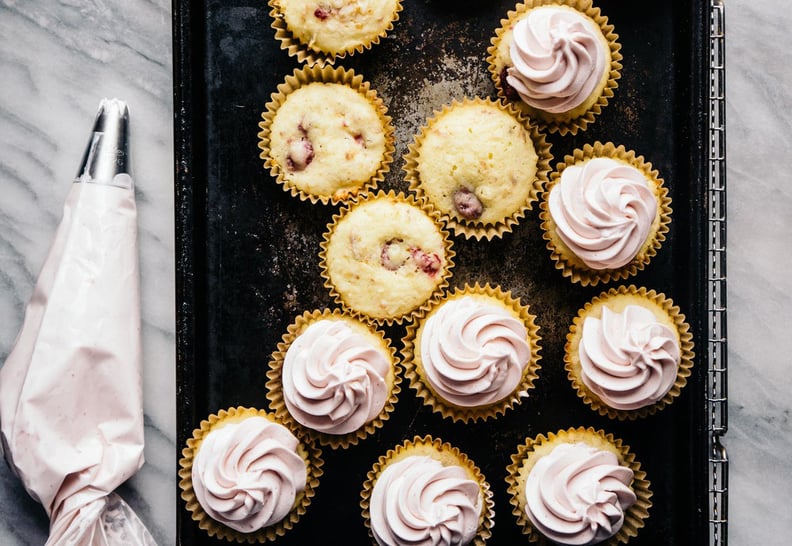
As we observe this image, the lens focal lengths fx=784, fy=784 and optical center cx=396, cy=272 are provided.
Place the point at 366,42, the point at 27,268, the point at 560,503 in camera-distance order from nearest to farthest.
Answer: the point at 560,503
the point at 366,42
the point at 27,268

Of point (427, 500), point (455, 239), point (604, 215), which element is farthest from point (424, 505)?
point (604, 215)

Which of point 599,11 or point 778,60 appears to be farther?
point 778,60

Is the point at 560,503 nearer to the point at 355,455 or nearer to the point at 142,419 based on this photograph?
the point at 355,455

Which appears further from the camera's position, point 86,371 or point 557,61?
point 86,371

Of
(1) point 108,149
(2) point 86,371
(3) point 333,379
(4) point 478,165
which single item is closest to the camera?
(3) point 333,379

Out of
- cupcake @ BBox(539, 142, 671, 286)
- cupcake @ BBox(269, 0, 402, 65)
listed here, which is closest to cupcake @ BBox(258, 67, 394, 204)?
cupcake @ BBox(269, 0, 402, 65)

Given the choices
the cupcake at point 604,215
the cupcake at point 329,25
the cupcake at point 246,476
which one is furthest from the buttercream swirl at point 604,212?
the cupcake at point 246,476

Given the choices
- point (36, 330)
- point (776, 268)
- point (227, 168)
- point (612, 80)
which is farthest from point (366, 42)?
point (776, 268)

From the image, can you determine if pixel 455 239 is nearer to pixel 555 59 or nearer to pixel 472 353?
pixel 472 353
